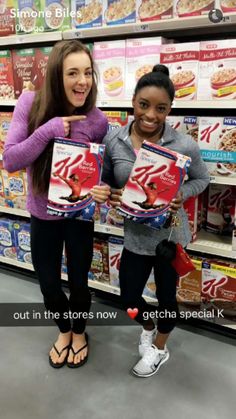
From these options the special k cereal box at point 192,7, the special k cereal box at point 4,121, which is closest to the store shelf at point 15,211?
the special k cereal box at point 4,121

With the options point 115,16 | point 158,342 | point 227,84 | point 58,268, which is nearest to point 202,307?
point 158,342

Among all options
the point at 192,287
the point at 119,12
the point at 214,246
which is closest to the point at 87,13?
the point at 119,12

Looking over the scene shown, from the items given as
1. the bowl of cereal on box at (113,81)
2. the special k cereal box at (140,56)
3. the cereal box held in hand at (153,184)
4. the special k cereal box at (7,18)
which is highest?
the special k cereal box at (7,18)

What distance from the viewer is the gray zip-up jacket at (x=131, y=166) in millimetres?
1369

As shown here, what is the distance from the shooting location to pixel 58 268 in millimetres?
1646

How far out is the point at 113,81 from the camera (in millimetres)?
1817

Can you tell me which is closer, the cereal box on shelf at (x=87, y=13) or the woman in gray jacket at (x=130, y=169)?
the woman in gray jacket at (x=130, y=169)

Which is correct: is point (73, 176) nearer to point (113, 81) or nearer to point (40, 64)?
point (113, 81)

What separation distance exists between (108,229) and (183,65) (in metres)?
0.90

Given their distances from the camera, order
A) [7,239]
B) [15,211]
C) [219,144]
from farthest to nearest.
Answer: [7,239] < [15,211] < [219,144]

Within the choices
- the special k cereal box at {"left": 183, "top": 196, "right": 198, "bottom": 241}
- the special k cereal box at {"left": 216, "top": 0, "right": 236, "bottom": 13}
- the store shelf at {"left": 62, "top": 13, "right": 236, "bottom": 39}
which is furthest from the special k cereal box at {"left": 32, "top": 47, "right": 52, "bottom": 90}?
the special k cereal box at {"left": 183, "top": 196, "right": 198, "bottom": 241}

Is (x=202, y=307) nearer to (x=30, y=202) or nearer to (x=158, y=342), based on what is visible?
(x=158, y=342)

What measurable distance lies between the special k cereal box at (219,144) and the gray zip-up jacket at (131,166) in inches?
9.2

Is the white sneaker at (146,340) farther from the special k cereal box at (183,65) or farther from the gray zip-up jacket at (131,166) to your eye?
the special k cereal box at (183,65)
